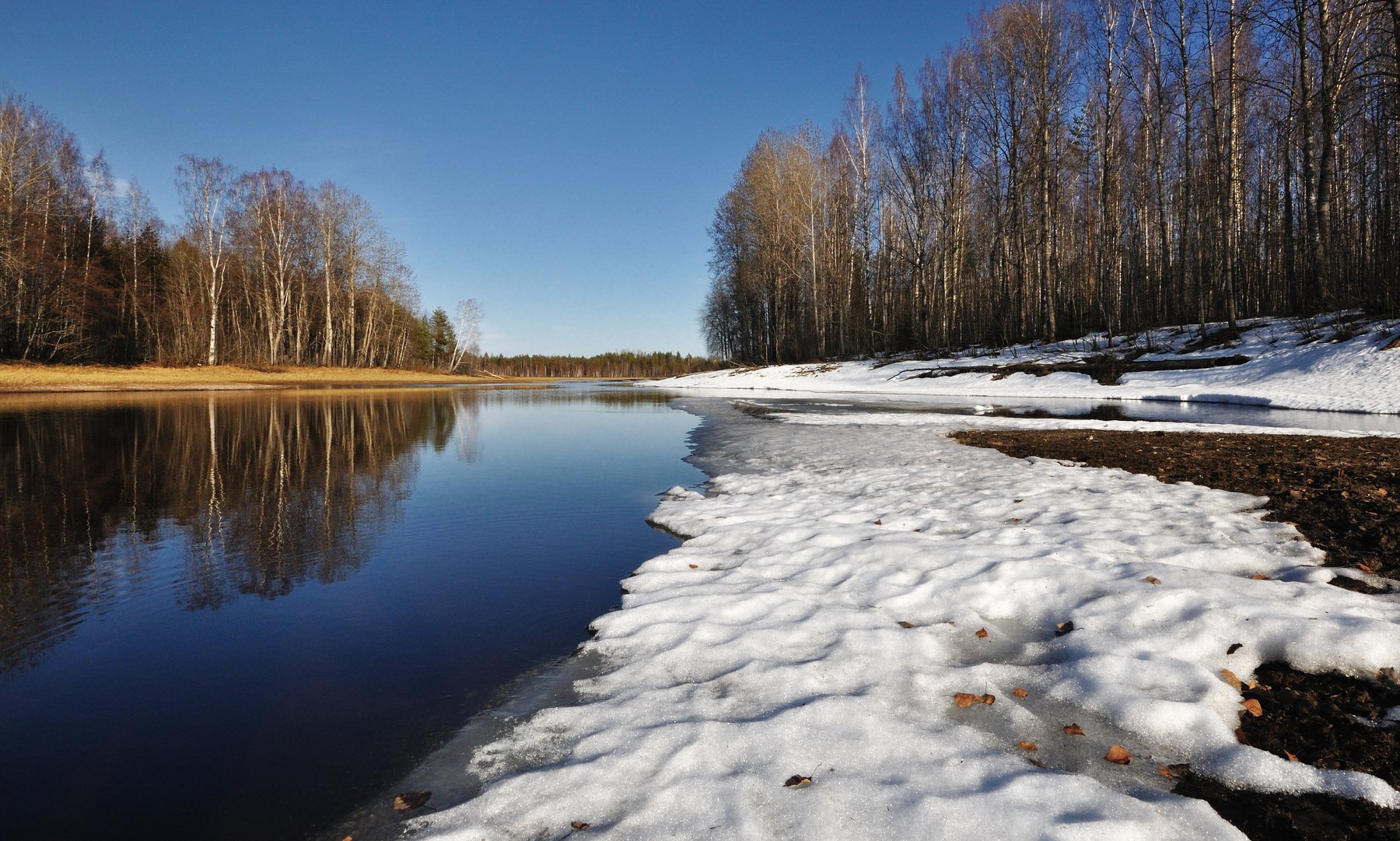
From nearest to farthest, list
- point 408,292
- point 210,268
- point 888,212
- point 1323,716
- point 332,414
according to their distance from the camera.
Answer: point 1323,716 → point 332,414 → point 888,212 → point 210,268 → point 408,292

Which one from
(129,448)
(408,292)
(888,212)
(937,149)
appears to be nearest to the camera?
(129,448)

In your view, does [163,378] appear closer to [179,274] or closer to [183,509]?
[179,274]

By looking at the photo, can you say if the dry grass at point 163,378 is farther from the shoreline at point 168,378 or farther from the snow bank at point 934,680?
the snow bank at point 934,680

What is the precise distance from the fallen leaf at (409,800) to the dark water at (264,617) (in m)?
0.13

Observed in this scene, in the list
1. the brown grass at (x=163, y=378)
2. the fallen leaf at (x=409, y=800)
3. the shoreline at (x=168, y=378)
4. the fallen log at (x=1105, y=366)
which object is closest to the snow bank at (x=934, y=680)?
the fallen leaf at (x=409, y=800)

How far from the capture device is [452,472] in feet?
24.8

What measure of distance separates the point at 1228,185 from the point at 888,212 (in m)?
17.2

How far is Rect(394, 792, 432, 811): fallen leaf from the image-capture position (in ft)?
5.74

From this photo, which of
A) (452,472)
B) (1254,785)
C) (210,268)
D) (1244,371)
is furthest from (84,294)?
(1244,371)

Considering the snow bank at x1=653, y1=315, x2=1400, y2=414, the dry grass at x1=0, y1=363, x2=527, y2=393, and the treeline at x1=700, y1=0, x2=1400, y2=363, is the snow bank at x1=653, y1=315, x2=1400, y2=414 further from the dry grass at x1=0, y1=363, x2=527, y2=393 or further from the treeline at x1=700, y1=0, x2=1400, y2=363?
the dry grass at x1=0, y1=363, x2=527, y2=393

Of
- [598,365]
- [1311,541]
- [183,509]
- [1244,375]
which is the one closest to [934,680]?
[1311,541]

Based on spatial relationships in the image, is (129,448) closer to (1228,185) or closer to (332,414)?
(332,414)

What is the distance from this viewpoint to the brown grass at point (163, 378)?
24984 millimetres

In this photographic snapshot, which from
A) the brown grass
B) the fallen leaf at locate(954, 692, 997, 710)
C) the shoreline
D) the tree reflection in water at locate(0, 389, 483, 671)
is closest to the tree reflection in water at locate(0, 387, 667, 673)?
the tree reflection in water at locate(0, 389, 483, 671)
